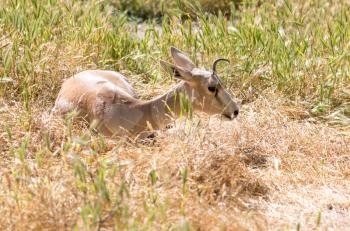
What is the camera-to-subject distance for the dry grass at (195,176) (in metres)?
4.84

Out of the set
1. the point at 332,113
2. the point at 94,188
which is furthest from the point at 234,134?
the point at 94,188

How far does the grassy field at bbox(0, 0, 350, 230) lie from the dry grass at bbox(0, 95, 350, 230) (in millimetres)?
11

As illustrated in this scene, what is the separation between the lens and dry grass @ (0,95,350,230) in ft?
15.9

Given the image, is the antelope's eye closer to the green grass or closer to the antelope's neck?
the antelope's neck

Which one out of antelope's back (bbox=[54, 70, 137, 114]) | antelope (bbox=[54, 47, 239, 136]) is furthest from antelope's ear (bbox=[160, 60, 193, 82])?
antelope's back (bbox=[54, 70, 137, 114])

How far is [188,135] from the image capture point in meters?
5.77

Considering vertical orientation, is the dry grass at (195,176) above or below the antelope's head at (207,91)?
below

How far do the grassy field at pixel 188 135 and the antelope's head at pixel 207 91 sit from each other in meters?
0.13

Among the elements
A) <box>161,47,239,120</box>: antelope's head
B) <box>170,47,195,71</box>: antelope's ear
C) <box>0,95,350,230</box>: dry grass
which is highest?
<box>170,47,195,71</box>: antelope's ear

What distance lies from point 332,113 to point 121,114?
1.70 m

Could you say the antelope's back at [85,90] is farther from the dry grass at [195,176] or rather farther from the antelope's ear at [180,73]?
the antelope's ear at [180,73]

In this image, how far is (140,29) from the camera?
1030cm

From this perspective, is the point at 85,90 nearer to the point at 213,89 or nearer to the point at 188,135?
the point at 213,89

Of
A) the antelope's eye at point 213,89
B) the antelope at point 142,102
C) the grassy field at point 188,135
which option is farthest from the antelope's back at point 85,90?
the antelope's eye at point 213,89
